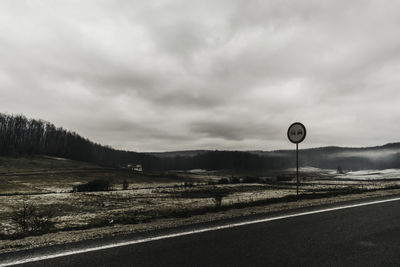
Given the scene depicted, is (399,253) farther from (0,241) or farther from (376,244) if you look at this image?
(0,241)

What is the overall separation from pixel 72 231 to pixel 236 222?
12.2ft

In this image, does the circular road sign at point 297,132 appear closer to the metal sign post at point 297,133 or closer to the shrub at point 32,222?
the metal sign post at point 297,133

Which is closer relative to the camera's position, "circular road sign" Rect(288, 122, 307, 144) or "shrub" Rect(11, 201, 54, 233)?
"shrub" Rect(11, 201, 54, 233)

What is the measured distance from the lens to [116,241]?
4.91 metres

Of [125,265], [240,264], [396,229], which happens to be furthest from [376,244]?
[125,265]

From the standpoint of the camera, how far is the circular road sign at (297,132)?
11734 mm

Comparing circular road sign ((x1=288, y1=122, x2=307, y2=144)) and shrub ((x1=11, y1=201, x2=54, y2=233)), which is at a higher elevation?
circular road sign ((x1=288, y1=122, x2=307, y2=144))

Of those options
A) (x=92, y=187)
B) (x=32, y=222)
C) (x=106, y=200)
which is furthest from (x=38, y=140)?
(x=32, y=222)

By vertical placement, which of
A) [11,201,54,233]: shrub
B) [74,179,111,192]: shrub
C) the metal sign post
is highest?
the metal sign post

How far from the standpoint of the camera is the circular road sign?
1173cm

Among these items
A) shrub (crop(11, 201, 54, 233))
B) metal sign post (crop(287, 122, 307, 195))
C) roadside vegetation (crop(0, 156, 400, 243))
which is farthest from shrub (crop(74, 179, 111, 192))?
metal sign post (crop(287, 122, 307, 195))

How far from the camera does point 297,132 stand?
12.0 m

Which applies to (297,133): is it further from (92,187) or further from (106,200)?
(92,187)

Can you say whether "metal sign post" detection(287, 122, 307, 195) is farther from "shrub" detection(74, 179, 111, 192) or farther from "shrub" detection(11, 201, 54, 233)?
"shrub" detection(74, 179, 111, 192)
